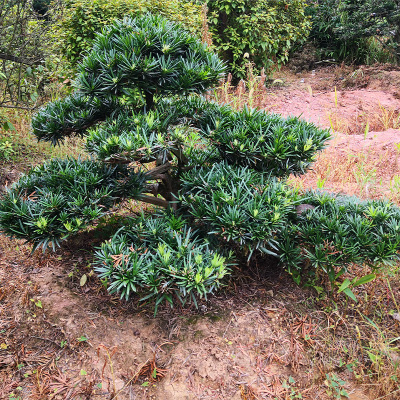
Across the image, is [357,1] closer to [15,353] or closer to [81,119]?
[81,119]

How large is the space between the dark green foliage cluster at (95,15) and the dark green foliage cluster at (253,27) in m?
1.88

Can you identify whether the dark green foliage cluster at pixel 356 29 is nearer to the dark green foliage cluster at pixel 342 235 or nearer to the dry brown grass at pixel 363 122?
the dry brown grass at pixel 363 122

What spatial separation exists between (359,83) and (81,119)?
6567 mm

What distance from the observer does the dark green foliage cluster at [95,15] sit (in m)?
4.56

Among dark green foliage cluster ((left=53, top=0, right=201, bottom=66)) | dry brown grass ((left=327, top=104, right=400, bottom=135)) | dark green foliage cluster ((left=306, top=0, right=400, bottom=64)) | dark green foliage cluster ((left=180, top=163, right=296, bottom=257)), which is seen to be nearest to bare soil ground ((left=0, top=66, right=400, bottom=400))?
dark green foliage cluster ((left=180, top=163, right=296, bottom=257))

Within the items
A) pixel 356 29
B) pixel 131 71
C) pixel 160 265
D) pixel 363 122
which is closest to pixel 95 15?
pixel 131 71

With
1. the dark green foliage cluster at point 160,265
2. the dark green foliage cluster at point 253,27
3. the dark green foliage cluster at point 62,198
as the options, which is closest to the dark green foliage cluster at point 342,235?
the dark green foliage cluster at point 160,265

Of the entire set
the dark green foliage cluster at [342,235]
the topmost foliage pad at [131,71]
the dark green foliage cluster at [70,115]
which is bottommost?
the dark green foliage cluster at [342,235]

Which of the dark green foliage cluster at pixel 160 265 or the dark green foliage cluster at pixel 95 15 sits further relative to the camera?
the dark green foliage cluster at pixel 95 15

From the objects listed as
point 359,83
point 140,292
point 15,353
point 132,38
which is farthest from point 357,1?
point 15,353

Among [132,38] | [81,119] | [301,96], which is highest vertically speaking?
[132,38]

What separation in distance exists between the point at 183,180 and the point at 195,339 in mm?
852

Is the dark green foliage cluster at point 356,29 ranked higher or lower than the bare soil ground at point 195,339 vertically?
higher

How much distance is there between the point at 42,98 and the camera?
205 inches
